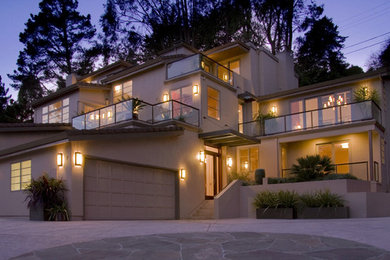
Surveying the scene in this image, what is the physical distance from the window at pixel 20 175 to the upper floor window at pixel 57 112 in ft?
29.8

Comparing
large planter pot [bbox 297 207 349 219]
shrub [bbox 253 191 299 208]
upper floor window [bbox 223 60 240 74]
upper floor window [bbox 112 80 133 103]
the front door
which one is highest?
upper floor window [bbox 223 60 240 74]

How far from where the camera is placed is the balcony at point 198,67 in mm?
20869

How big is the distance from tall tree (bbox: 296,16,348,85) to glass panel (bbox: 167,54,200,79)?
16.8 m

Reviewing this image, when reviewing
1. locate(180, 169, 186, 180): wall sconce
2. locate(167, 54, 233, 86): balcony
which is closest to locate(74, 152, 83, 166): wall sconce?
locate(180, 169, 186, 180): wall sconce

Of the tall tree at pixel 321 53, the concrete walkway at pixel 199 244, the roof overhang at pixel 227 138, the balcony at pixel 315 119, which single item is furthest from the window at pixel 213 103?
the tall tree at pixel 321 53

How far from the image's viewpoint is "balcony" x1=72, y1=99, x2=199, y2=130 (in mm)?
19344

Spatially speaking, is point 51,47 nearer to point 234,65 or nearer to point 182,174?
point 234,65

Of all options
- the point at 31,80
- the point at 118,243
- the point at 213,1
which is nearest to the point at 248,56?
the point at 213,1

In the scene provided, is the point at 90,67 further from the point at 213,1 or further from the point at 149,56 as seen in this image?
the point at 213,1

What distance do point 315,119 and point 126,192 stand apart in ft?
33.1

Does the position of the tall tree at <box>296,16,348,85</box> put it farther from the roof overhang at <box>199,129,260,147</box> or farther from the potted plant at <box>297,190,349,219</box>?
the potted plant at <box>297,190,349,219</box>

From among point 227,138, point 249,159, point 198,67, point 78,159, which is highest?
point 198,67

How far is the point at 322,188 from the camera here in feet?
52.7

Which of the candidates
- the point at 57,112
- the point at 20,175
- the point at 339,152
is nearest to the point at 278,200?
the point at 339,152
